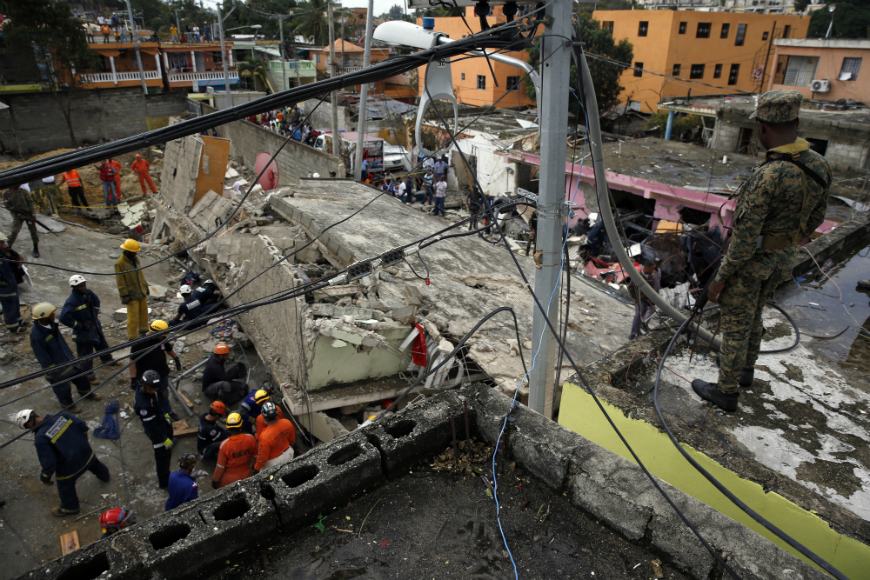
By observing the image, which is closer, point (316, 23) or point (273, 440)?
point (273, 440)

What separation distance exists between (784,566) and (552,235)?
2.10 meters

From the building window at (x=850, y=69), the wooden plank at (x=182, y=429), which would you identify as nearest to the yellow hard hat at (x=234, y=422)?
the wooden plank at (x=182, y=429)

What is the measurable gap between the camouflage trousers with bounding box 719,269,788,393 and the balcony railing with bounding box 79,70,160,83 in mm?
32307

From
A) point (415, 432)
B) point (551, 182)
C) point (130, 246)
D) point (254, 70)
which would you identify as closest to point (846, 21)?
point (254, 70)

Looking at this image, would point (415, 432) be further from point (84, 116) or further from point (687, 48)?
point (687, 48)

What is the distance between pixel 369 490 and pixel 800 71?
3052cm

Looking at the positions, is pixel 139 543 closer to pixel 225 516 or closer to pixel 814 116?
pixel 225 516

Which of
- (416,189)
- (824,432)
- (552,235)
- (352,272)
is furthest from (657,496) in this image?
(416,189)

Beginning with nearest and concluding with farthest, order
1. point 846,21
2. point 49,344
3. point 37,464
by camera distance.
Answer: point 37,464
point 49,344
point 846,21

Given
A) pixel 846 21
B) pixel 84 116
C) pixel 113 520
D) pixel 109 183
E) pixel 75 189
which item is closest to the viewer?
pixel 113 520

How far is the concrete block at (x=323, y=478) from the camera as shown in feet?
8.21

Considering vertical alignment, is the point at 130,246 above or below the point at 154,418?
above

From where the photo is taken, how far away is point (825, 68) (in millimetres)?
23484

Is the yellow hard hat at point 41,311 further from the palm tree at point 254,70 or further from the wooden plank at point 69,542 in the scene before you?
the palm tree at point 254,70
